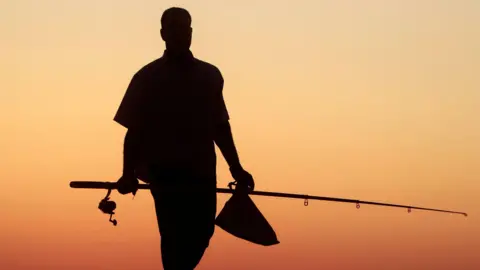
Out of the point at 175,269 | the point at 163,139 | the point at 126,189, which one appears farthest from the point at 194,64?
the point at 175,269

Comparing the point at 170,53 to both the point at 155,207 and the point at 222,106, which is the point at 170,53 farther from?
the point at 155,207

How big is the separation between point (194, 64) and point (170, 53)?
0.25 m

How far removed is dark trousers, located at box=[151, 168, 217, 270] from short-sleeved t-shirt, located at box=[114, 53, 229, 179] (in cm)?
12

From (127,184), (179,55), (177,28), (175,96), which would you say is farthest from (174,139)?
(177,28)

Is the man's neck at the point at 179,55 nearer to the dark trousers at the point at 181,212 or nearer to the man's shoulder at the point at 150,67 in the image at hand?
the man's shoulder at the point at 150,67

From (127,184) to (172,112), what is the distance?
2.50ft

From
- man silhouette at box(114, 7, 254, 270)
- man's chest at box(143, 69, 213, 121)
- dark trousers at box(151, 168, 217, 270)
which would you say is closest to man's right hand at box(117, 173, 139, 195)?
man silhouette at box(114, 7, 254, 270)

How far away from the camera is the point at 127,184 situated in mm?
8078

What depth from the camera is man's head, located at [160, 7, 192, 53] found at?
26.6 feet

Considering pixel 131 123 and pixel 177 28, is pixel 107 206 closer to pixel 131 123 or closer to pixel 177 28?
pixel 131 123

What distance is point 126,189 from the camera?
26.4ft

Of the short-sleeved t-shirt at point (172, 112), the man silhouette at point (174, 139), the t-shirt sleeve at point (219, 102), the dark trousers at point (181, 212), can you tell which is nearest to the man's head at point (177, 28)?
the man silhouette at point (174, 139)

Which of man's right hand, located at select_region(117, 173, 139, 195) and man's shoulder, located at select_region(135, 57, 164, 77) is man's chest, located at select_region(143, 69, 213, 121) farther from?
man's right hand, located at select_region(117, 173, 139, 195)

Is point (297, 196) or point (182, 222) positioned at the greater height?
point (297, 196)
